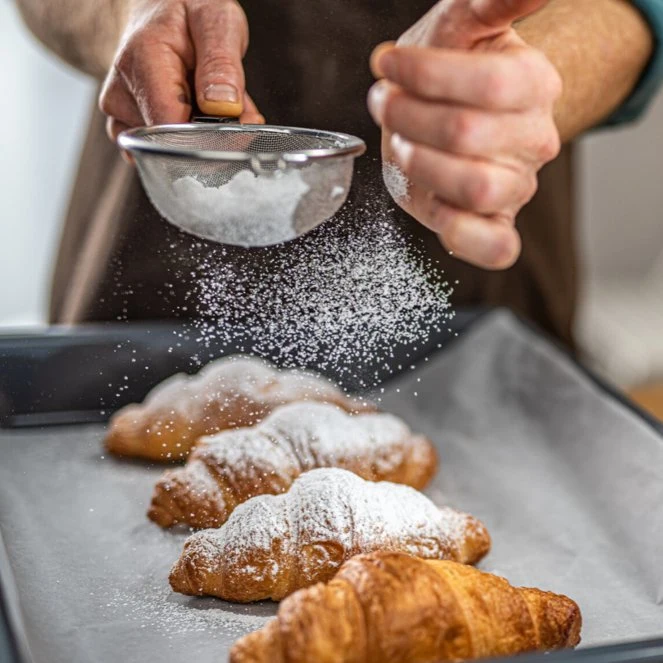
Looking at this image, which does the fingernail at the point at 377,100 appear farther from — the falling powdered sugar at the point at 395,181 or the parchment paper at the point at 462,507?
the parchment paper at the point at 462,507

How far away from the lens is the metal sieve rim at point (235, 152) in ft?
→ 1.95

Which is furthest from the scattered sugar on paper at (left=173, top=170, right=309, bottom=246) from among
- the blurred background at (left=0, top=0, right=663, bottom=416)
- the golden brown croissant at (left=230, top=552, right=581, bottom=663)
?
the blurred background at (left=0, top=0, right=663, bottom=416)

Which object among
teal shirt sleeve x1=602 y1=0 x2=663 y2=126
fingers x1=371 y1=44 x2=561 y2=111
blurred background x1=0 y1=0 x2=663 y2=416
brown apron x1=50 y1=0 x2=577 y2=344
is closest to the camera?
fingers x1=371 y1=44 x2=561 y2=111

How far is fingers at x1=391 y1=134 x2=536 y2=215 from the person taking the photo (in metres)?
0.56

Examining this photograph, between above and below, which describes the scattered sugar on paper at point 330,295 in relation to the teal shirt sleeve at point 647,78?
below

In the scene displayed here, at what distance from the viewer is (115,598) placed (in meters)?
0.66

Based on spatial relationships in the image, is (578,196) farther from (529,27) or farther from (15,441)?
(15,441)

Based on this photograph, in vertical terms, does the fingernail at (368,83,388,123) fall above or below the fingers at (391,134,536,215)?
above

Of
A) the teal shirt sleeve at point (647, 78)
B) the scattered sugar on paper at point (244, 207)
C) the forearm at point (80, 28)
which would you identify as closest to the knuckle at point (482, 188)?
the scattered sugar on paper at point (244, 207)

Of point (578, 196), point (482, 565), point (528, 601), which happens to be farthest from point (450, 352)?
point (578, 196)

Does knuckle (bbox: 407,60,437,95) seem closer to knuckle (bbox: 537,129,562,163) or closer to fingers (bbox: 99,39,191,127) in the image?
knuckle (bbox: 537,129,562,163)

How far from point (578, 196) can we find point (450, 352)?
1.08 m

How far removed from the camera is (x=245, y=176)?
62 cm

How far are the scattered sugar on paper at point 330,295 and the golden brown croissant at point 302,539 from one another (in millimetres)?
95
